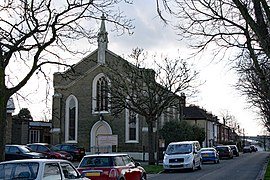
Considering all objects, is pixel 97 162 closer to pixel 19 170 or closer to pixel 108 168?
pixel 108 168

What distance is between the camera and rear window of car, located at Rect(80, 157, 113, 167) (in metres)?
16.8

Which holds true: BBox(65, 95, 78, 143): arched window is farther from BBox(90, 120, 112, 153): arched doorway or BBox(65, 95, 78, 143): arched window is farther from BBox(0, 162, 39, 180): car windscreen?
BBox(0, 162, 39, 180): car windscreen

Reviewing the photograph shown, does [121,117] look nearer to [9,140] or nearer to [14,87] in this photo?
[9,140]

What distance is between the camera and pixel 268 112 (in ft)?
134

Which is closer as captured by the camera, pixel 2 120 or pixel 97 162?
pixel 97 162

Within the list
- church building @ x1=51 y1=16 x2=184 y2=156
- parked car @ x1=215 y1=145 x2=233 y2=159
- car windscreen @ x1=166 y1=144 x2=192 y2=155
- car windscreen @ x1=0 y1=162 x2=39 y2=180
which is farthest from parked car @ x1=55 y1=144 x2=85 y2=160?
car windscreen @ x1=0 y1=162 x2=39 y2=180

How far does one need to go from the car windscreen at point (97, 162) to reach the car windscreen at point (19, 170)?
5.50 metres

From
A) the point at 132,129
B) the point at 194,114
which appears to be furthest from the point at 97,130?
the point at 194,114

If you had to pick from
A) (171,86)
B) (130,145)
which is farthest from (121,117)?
(171,86)

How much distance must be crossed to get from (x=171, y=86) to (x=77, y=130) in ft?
57.6

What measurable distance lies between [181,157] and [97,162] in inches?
580

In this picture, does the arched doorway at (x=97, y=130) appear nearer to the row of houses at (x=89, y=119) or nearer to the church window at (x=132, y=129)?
the row of houses at (x=89, y=119)

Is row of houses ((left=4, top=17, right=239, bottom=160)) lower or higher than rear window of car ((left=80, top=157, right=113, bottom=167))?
higher

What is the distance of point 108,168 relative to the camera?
53.8 ft
